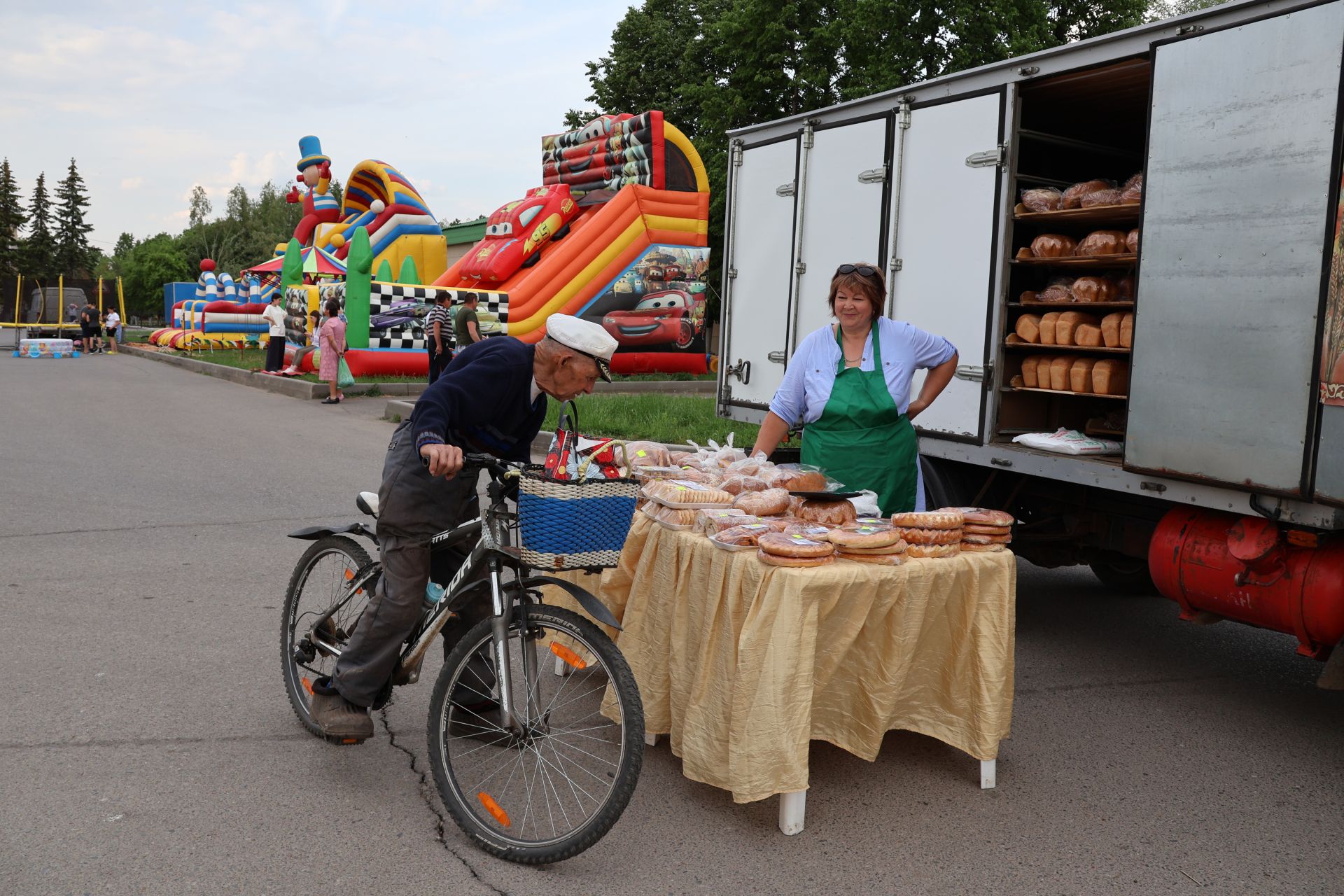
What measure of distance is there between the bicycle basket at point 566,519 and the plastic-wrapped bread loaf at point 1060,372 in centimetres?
352

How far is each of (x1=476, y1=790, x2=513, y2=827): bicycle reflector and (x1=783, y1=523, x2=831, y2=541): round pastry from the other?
130 cm

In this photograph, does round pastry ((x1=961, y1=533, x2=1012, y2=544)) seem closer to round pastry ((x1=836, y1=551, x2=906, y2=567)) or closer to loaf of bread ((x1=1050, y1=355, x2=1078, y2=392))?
round pastry ((x1=836, y1=551, x2=906, y2=567))

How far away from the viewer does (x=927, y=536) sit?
12.7 ft

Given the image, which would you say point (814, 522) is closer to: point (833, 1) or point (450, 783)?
point (450, 783)

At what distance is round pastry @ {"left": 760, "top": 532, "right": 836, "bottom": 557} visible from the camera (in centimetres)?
351

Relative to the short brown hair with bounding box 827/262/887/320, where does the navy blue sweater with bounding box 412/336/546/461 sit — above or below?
below

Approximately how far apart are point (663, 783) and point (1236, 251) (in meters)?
3.11

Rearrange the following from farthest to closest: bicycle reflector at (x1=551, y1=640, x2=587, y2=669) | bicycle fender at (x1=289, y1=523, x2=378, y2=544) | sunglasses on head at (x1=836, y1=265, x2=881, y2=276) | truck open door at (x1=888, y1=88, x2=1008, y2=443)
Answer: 1. truck open door at (x1=888, y1=88, x2=1008, y2=443)
2. sunglasses on head at (x1=836, y1=265, x2=881, y2=276)
3. bicycle fender at (x1=289, y1=523, x2=378, y2=544)
4. bicycle reflector at (x1=551, y1=640, x2=587, y2=669)

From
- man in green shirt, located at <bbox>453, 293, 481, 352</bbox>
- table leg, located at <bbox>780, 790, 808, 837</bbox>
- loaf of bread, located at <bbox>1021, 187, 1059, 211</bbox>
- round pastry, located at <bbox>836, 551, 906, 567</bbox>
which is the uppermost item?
loaf of bread, located at <bbox>1021, 187, 1059, 211</bbox>

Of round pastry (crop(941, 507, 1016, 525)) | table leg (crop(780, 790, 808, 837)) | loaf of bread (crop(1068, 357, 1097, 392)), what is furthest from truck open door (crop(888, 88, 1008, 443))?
table leg (crop(780, 790, 808, 837))

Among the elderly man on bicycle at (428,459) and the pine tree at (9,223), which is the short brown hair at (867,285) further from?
the pine tree at (9,223)

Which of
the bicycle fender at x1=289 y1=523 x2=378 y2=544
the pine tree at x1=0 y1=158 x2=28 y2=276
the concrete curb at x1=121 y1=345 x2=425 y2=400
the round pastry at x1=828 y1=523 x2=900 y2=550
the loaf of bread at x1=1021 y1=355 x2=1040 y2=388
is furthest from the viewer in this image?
the pine tree at x1=0 y1=158 x2=28 y2=276

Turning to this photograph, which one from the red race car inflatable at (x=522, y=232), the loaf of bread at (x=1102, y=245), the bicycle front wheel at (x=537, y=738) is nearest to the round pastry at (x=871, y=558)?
the bicycle front wheel at (x=537, y=738)

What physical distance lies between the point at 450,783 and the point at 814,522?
156 cm
